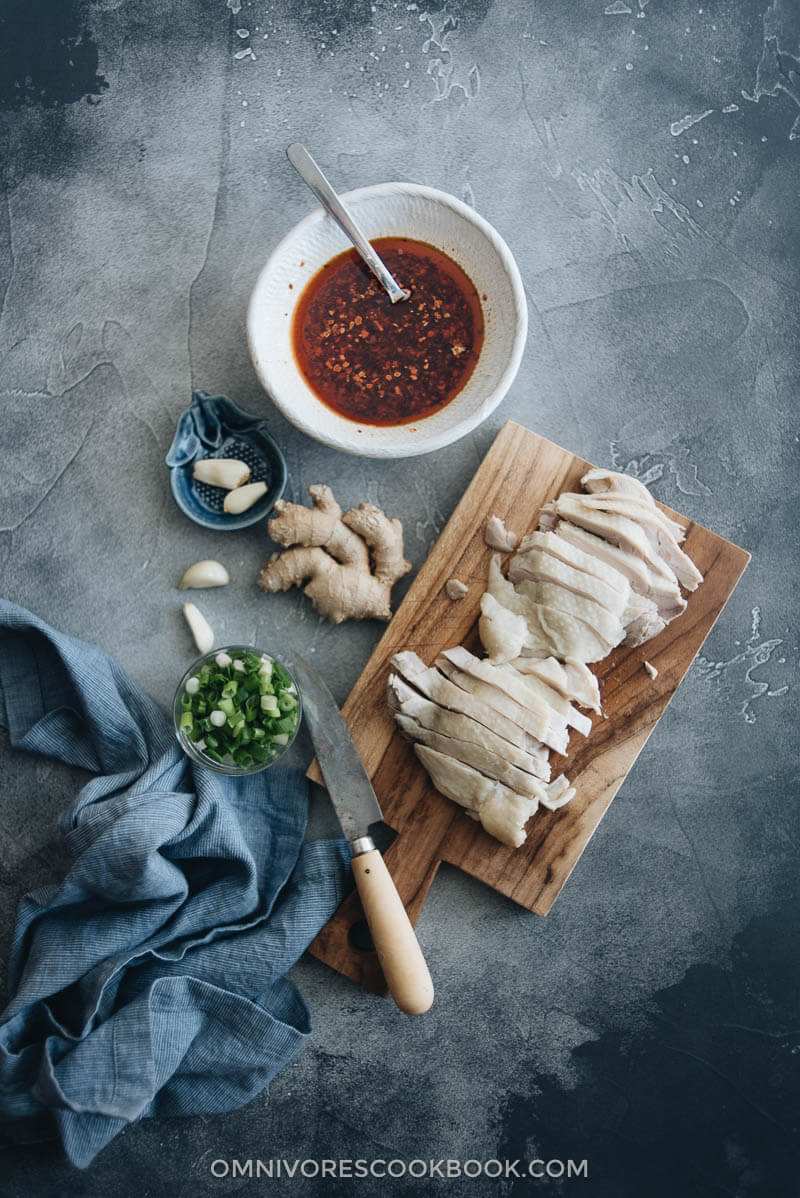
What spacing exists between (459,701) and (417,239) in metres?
1.24

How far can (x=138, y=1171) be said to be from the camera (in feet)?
7.00

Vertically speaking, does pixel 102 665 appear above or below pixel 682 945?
above

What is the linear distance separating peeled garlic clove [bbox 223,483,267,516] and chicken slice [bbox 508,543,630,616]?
75 centimetres

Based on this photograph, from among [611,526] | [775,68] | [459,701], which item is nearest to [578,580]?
[611,526]

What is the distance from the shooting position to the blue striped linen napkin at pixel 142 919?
1967 millimetres

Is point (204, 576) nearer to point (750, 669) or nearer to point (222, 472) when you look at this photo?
point (222, 472)

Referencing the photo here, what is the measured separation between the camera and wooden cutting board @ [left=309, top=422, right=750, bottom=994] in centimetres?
215

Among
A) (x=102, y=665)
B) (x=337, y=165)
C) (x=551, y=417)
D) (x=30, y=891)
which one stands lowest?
(x=30, y=891)

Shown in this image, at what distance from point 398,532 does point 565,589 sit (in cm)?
49

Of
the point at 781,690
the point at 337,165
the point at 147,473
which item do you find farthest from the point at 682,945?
the point at 337,165

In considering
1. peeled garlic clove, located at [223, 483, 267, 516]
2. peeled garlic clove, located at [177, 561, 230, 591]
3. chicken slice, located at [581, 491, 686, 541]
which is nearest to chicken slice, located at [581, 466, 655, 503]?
chicken slice, located at [581, 491, 686, 541]

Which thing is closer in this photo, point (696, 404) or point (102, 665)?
point (102, 665)

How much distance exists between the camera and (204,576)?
2227mm

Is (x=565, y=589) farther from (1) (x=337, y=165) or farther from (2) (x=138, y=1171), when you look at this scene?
(2) (x=138, y=1171)
